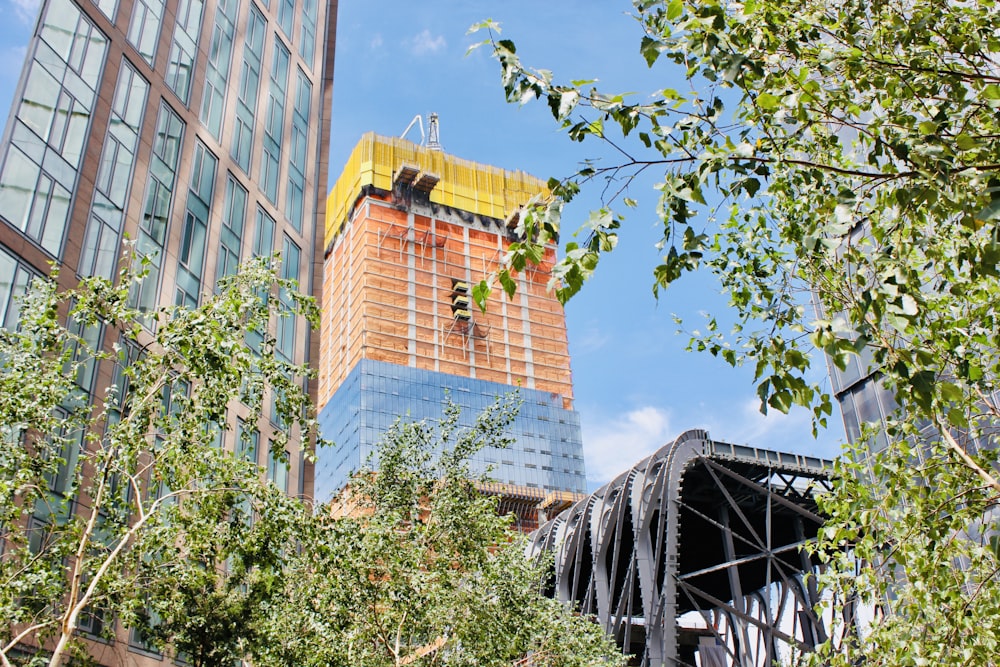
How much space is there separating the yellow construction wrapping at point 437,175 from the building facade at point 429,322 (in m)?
0.22

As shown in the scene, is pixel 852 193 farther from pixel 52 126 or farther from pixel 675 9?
pixel 52 126

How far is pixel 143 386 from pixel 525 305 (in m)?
→ 120

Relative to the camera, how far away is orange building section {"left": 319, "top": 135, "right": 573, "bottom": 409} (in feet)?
412

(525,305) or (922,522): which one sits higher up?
(525,305)

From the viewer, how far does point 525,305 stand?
134 m

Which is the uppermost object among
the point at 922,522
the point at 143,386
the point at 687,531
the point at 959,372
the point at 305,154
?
the point at 305,154

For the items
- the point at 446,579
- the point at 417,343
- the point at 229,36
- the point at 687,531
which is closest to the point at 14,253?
the point at 446,579

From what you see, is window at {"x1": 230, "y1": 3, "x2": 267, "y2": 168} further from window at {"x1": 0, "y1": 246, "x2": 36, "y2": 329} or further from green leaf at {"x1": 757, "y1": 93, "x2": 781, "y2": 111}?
green leaf at {"x1": 757, "y1": 93, "x2": 781, "y2": 111}

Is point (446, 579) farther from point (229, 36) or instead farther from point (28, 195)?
point (229, 36)

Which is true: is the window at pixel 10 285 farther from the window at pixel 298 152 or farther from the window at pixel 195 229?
the window at pixel 298 152

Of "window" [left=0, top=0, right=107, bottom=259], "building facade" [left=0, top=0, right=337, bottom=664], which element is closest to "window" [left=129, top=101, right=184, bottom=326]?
"building facade" [left=0, top=0, right=337, bottom=664]

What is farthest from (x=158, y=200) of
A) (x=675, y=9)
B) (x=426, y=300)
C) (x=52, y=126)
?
(x=426, y=300)

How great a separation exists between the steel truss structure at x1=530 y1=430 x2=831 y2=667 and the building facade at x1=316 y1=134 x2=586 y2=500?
60.4 m

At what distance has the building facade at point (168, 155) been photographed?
26.1 m
